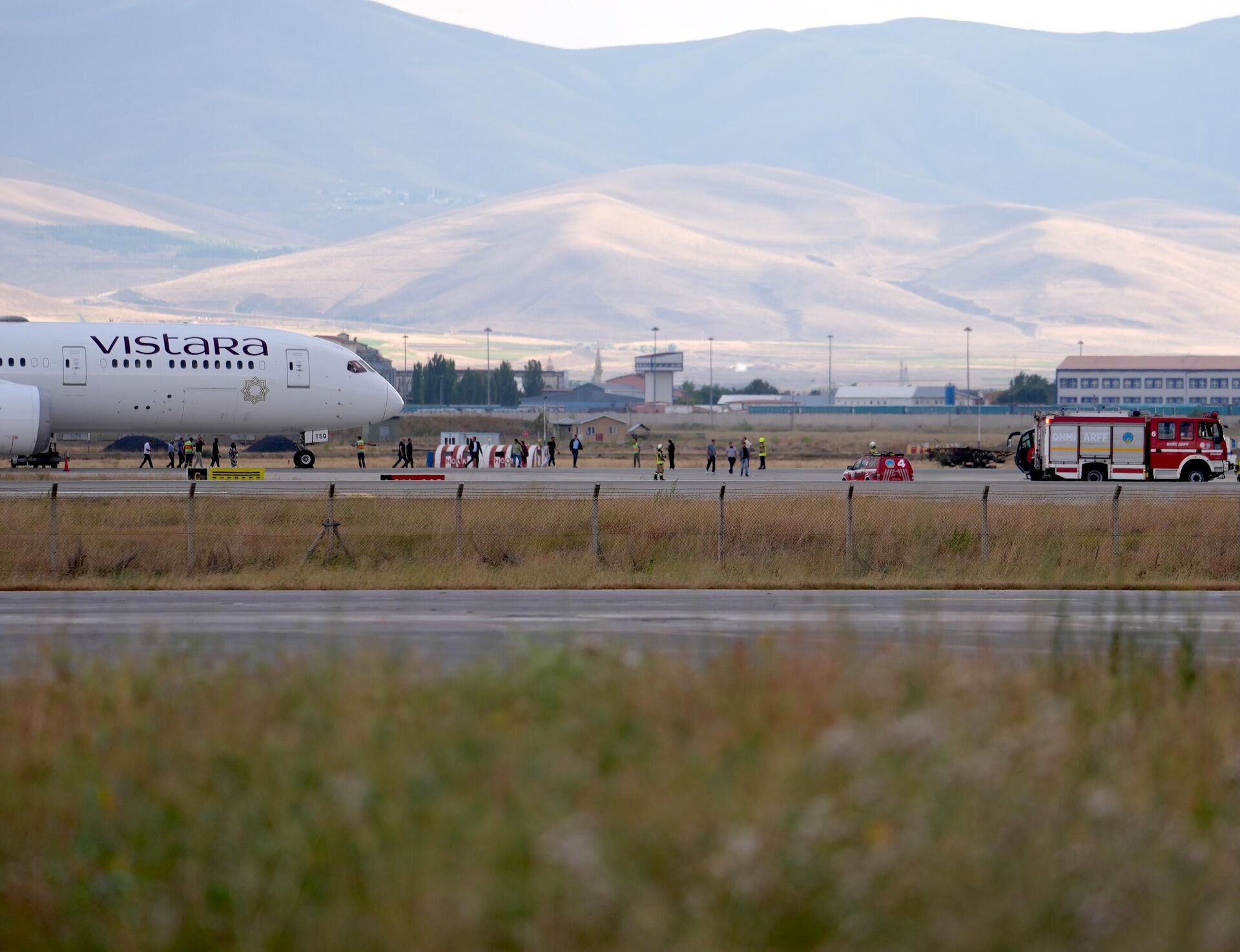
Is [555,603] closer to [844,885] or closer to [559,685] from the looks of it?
[559,685]

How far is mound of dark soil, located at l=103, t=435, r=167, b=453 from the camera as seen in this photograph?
88.0m

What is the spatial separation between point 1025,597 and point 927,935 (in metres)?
18.8

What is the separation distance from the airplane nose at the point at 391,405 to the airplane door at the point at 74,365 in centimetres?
1106

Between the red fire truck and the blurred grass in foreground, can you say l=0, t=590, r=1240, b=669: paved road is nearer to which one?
the blurred grass in foreground

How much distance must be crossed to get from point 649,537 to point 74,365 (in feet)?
100

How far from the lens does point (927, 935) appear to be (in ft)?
22.4

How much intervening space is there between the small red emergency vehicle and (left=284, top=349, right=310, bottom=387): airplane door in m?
19.8

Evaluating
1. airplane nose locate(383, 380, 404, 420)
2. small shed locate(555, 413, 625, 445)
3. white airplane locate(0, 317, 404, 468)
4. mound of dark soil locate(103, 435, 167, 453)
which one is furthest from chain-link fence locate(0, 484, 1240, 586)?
small shed locate(555, 413, 625, 445)

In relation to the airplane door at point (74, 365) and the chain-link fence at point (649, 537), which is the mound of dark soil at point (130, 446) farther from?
the chain-link fence at point (649, 537)

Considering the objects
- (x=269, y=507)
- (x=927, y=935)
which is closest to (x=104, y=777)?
(x=927, y=935)

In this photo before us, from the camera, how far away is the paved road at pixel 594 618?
17406mm

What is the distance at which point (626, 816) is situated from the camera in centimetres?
789

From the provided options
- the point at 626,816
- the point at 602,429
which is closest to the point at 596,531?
the point at 626,816

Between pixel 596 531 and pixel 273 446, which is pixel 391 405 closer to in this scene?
pixel 596 531
